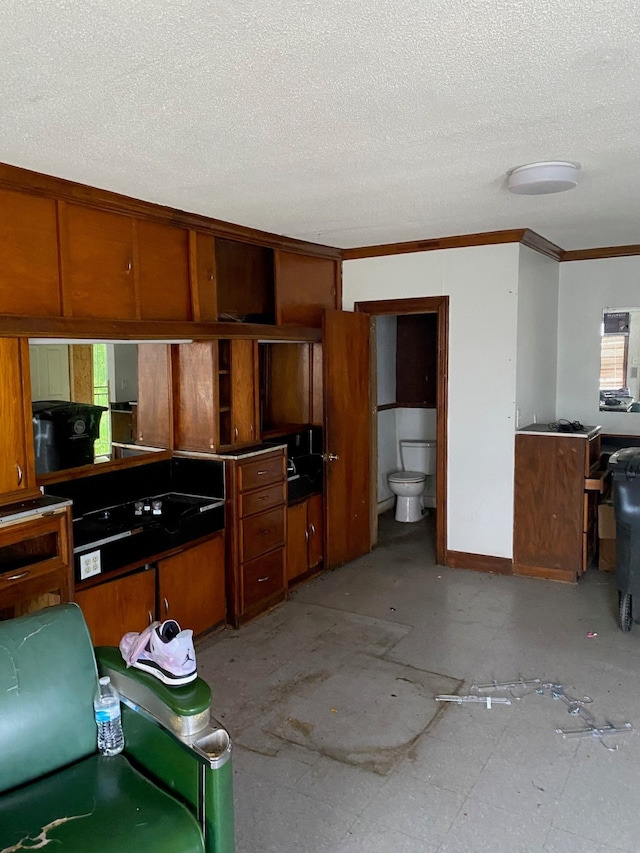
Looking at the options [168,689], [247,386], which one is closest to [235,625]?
[247,386]

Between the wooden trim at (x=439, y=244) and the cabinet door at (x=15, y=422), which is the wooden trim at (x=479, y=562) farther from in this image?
the cabinet door at (x=15, y=422)

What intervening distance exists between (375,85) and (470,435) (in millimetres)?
3187

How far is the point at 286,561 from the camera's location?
4324 millimetres

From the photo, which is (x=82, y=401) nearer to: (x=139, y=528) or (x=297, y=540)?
(x=139, y=528)

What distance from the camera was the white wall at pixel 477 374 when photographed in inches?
182

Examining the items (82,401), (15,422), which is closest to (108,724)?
(15,422)

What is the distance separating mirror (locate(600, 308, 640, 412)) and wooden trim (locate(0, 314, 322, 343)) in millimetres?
2671

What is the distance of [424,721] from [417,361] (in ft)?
13.7

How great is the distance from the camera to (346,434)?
4.92 m

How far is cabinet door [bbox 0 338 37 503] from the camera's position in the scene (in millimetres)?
2768

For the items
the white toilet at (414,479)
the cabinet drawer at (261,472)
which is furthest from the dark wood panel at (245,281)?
the white toilet at (414,479)

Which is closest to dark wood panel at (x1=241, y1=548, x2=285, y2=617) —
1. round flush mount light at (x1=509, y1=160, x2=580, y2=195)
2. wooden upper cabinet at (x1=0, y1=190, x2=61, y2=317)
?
wooden upper cabinet at (x1=0, y1=190, x2=61, y2=317)

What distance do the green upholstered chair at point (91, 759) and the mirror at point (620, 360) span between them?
15.2 ft

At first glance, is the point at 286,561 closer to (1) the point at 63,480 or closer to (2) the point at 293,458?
(2) the point at 293,458
